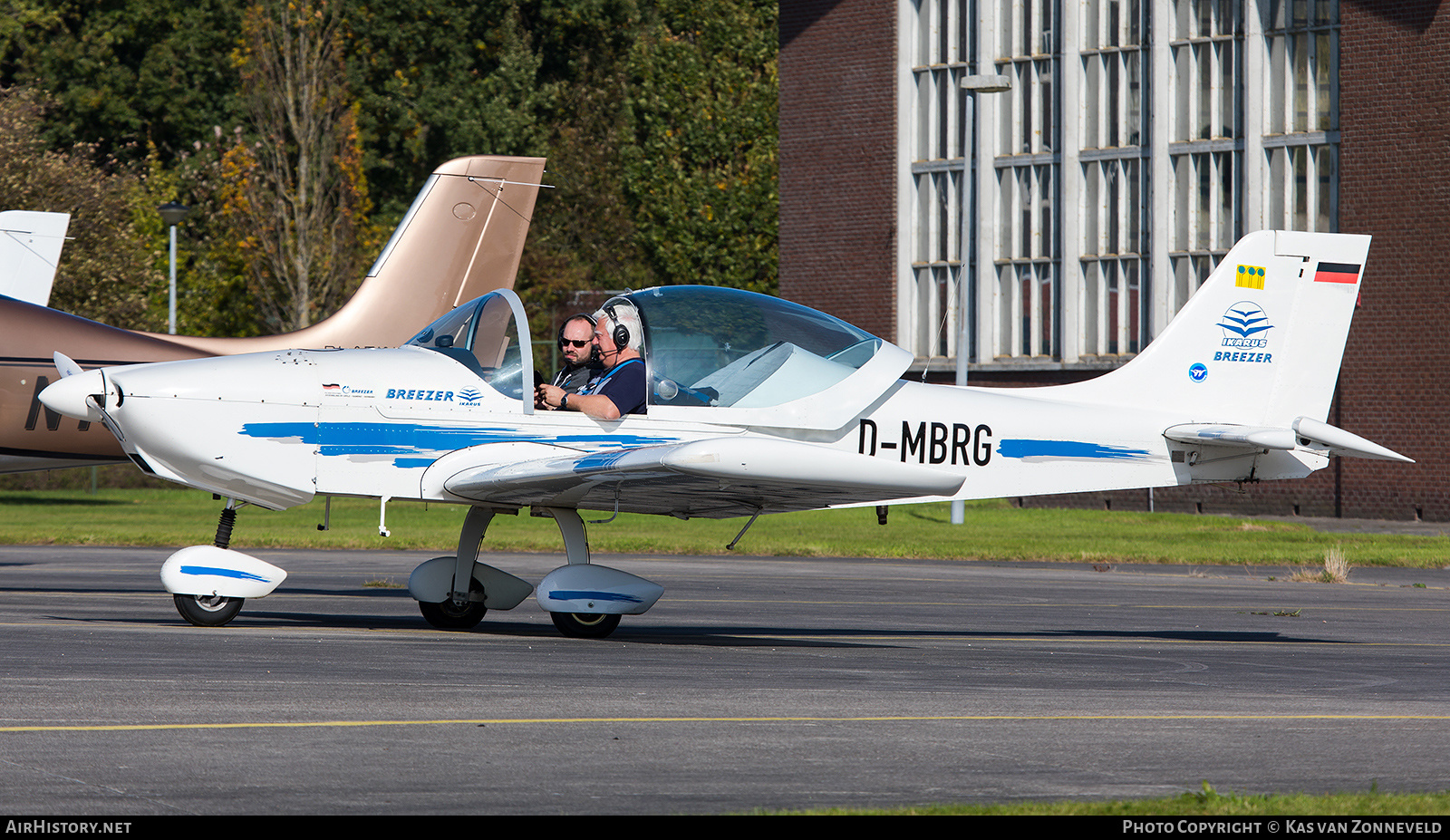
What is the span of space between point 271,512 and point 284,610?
1658 centimetres

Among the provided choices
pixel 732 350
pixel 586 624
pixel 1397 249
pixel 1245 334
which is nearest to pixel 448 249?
pixel 732 350

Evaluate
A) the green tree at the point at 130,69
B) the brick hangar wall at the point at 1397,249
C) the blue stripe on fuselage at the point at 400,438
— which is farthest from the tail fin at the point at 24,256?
the green tree at the point at 130,69

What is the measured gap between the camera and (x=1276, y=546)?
2355 centimetres

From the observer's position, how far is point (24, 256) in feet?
54.4

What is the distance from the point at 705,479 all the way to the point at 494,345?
2144mm

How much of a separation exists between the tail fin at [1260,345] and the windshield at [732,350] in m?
2.28

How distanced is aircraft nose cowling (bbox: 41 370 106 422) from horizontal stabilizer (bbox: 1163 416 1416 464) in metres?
7.61

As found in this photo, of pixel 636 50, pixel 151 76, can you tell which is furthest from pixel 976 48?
pixel 151 76

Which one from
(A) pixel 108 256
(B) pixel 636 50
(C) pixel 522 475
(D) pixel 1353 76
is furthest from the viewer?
(B) pixel 636 50

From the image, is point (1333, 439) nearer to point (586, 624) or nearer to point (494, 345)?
point (586, 624)

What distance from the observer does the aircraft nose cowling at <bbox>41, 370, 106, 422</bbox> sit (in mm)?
10336

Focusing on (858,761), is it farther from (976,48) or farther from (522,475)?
(976,48)

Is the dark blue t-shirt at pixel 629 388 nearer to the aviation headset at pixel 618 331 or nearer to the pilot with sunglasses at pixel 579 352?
→ the aviation headset at pixel 618 331

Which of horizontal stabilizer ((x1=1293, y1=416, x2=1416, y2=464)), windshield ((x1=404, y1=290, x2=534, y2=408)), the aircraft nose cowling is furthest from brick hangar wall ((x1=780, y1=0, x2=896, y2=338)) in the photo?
the aircraft nose cowling
